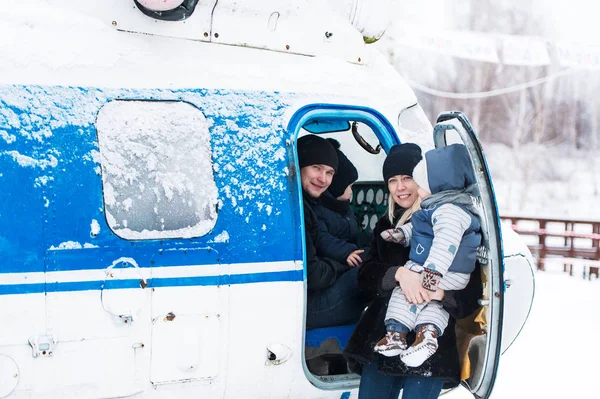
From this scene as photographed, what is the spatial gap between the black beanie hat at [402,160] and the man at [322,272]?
1.63 feet

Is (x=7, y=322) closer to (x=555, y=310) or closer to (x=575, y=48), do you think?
(x=555, y=310)

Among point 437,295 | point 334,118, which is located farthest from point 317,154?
point 437,295

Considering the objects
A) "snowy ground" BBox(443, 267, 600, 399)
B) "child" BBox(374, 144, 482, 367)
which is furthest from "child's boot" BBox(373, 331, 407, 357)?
"snowy ground" BBox(443, 267, 600, 399)

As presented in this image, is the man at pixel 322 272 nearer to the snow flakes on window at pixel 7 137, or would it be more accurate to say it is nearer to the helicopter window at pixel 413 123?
the helicopter window at pixel 413 123

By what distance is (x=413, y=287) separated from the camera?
3.34 meters

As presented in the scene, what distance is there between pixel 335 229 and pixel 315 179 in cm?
33

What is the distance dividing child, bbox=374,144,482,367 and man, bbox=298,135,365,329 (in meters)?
0.58

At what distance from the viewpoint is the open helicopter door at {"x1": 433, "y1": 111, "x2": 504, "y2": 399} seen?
3.34m

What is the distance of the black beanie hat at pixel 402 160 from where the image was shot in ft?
12.3

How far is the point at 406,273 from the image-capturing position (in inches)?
133

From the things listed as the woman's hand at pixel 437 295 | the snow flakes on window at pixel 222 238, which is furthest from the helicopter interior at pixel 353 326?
the snow flakes on window at pixel 222 238

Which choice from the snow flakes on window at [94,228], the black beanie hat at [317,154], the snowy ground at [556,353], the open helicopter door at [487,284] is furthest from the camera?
the snowy ground at [556,353]

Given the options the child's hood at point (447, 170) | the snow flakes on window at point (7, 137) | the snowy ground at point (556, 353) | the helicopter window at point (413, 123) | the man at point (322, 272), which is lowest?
the snowy ground at point (556, 353)

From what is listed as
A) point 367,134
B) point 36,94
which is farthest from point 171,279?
point 367,134
